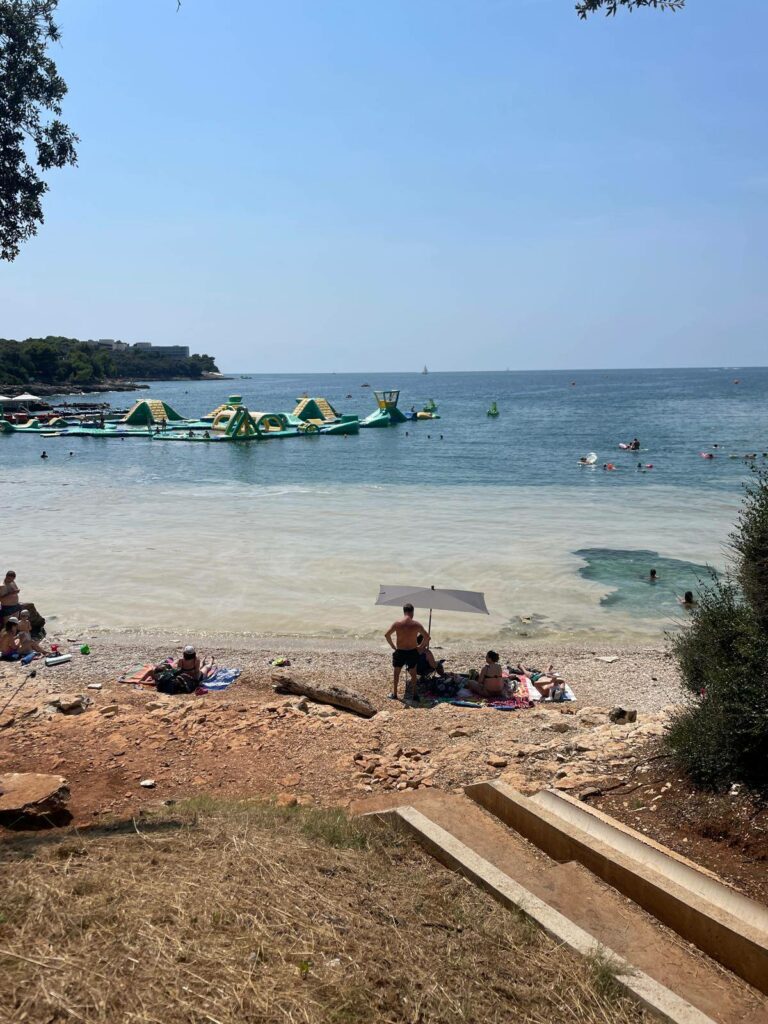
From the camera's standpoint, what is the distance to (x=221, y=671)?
467 inches

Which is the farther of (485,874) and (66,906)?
(485,874)

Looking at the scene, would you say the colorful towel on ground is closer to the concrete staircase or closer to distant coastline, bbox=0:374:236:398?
the concrete staircase

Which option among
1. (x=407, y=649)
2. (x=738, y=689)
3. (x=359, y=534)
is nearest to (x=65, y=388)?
(x=359, y=534)

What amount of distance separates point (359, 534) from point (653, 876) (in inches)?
787

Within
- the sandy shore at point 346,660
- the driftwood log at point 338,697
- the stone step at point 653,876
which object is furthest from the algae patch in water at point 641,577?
the stone step at point 653,876

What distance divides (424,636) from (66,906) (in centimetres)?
788

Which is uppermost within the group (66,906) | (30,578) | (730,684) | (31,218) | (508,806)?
(31,218)

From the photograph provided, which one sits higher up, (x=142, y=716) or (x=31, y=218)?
(x=31, y=218)

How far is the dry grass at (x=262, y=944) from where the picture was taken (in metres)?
3.21

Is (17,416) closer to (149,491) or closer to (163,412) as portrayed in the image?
(163,412)

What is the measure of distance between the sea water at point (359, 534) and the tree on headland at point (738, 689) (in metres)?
→ 8.00

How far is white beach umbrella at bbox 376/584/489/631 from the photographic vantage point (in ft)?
40.8

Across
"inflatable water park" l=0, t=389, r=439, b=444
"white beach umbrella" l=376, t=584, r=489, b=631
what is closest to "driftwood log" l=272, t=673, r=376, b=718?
"white beach umbrella" l=376, t=584, r=489, b=631

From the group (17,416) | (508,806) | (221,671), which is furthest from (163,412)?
(508,806)
